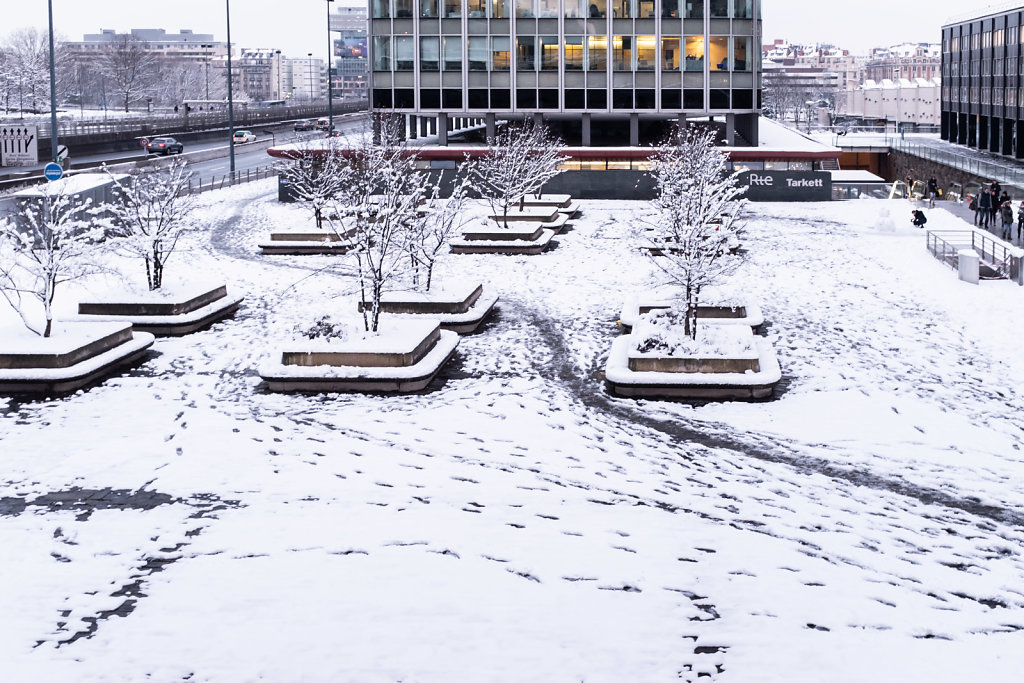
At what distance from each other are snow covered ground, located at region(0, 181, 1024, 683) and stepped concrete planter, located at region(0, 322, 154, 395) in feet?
1.84

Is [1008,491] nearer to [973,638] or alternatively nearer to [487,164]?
[973,638]

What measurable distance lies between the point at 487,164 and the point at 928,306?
28039mm

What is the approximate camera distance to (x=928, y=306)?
27391mm

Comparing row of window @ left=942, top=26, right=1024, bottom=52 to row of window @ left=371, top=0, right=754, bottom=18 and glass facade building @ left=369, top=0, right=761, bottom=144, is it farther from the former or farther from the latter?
row of window @ left=371, top=0, right=754, bottom=18

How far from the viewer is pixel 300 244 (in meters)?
38.4

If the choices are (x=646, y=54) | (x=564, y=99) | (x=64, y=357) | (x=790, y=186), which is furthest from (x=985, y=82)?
(x=64, y=357)

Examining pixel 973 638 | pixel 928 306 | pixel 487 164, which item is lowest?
pixel 973 638

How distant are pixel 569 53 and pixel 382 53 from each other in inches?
430

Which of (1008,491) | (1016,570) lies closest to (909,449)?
(1008,491)

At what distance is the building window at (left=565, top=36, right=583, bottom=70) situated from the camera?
63.4 m

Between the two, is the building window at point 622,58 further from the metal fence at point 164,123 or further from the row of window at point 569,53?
the metal fence at point 164,123

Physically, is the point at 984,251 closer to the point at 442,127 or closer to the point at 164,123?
the point at 442,127

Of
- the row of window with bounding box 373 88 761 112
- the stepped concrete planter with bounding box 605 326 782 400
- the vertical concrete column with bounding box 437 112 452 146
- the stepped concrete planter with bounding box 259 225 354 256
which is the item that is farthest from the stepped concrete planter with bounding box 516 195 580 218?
the stepped concrete planter with bounding box 605 326 782 400

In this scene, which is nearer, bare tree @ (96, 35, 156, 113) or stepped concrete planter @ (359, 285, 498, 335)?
stepped concrete planter @ (359, 285, 498, 335)
